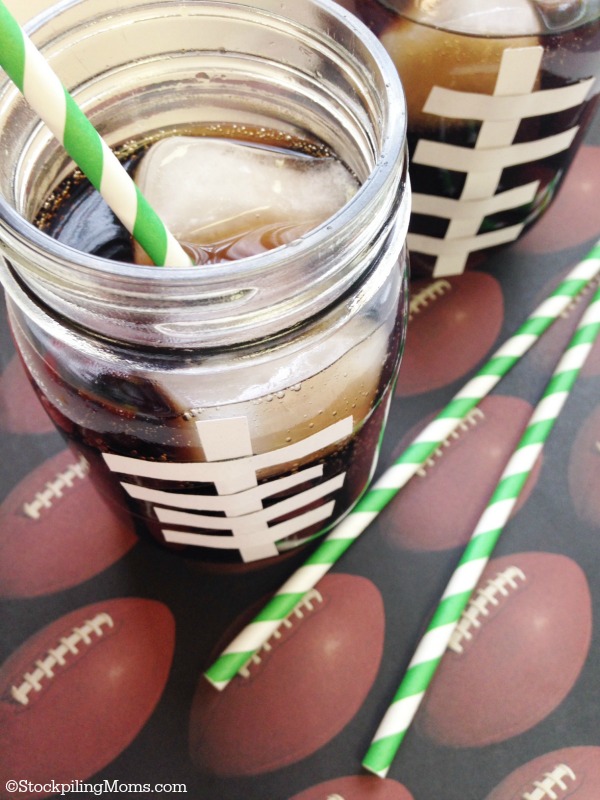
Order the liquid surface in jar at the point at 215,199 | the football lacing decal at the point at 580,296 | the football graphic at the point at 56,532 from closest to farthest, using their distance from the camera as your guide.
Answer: the liquid surface in jar at the point at 215,199
the football graphic at the point at 56,532
the football lacing decal at the point at 580,296

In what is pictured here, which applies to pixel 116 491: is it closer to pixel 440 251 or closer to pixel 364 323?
pixel 364 323

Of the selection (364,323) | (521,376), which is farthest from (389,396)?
(521,376)

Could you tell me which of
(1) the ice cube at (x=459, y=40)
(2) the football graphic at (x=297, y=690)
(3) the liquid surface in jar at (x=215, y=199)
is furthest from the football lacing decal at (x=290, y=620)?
(1) the ice cube at (x=459, y=40)

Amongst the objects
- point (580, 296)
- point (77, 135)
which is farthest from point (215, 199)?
point (580, 296)

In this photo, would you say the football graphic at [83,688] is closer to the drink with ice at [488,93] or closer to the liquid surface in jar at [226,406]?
the liquid surface in jar at [226,406]

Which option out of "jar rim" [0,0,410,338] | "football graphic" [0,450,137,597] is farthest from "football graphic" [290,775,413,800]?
"jar rim" [0,0,410,338]

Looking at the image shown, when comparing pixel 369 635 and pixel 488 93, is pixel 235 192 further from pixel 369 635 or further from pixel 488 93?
pixel 369 635
